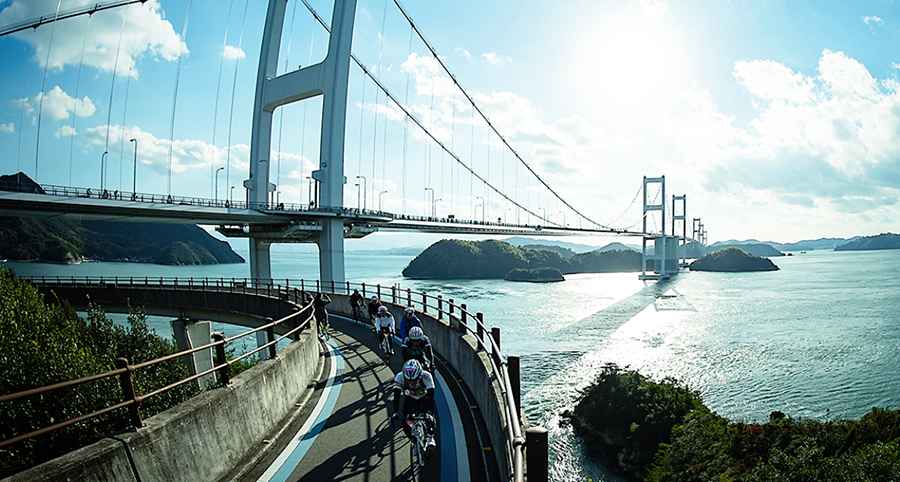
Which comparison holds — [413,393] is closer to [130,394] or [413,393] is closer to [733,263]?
[130,394]

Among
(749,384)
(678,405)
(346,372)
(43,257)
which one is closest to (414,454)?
(346,372)

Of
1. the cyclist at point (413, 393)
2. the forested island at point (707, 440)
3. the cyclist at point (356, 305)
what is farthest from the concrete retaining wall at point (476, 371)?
the forested island at point (707, 440)

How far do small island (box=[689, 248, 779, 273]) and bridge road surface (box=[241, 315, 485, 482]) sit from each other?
151m

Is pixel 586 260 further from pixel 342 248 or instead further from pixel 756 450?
pixel 756 450

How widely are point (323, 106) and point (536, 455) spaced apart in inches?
1383

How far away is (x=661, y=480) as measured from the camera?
20.6 meters

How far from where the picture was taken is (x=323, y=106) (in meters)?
36.3

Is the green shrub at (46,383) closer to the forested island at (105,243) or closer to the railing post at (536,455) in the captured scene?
the railing post at (536,455)

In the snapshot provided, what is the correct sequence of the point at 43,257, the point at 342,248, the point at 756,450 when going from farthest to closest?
1. the point at 43,257
2. the point at 342,248
3. the point at 756,450

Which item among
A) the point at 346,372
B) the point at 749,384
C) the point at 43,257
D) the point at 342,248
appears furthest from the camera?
the point at 43,257

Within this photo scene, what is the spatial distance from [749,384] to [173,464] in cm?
3400

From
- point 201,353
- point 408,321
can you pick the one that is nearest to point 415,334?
point 408,321

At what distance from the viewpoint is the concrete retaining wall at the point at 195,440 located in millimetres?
4215

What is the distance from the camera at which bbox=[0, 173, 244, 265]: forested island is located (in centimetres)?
11091
